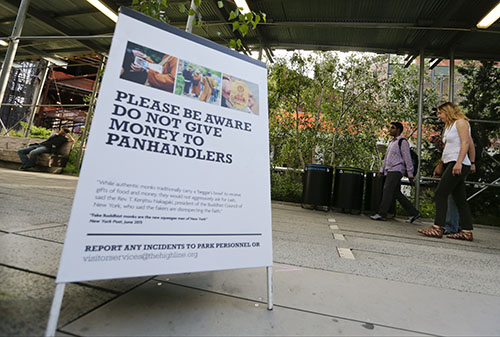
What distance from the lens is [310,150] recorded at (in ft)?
24.0

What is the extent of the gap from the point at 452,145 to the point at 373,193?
7.95ft

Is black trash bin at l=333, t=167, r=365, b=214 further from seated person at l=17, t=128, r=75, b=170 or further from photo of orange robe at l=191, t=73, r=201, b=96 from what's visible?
seated person at l=17, t=128, r=75, b=170

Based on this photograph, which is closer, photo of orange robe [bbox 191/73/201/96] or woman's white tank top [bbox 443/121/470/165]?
photo of orange robe [bbox 191/73/201/96]

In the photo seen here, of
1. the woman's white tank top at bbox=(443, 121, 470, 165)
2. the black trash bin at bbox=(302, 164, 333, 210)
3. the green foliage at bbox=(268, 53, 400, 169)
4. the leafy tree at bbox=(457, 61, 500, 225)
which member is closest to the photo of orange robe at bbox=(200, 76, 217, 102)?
the woman's white tank top at bbox=(443, 121, 470, 165)

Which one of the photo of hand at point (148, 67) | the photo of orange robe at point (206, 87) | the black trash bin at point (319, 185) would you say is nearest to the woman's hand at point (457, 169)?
the black trash bin at point (319, 185)

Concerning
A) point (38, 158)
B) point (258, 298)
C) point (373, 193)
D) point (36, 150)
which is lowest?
point (258, 298)

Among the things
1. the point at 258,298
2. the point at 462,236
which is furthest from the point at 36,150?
the point at 462,236

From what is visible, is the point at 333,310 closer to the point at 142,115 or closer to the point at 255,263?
the point at 255,263

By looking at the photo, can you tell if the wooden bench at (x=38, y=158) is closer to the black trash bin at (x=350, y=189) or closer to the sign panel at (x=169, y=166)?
the black trash bin at (x=350, y=189)

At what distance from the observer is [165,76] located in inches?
44.7

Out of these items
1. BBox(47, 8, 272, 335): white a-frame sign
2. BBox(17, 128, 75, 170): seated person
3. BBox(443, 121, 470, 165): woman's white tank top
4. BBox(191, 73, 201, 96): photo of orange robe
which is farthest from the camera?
BBox(17, 128, 75, 170): seated person

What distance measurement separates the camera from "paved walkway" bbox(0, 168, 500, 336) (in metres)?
0.95

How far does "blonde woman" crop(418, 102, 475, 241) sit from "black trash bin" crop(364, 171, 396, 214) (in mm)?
1946

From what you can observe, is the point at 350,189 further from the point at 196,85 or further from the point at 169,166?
the point at 169,166
